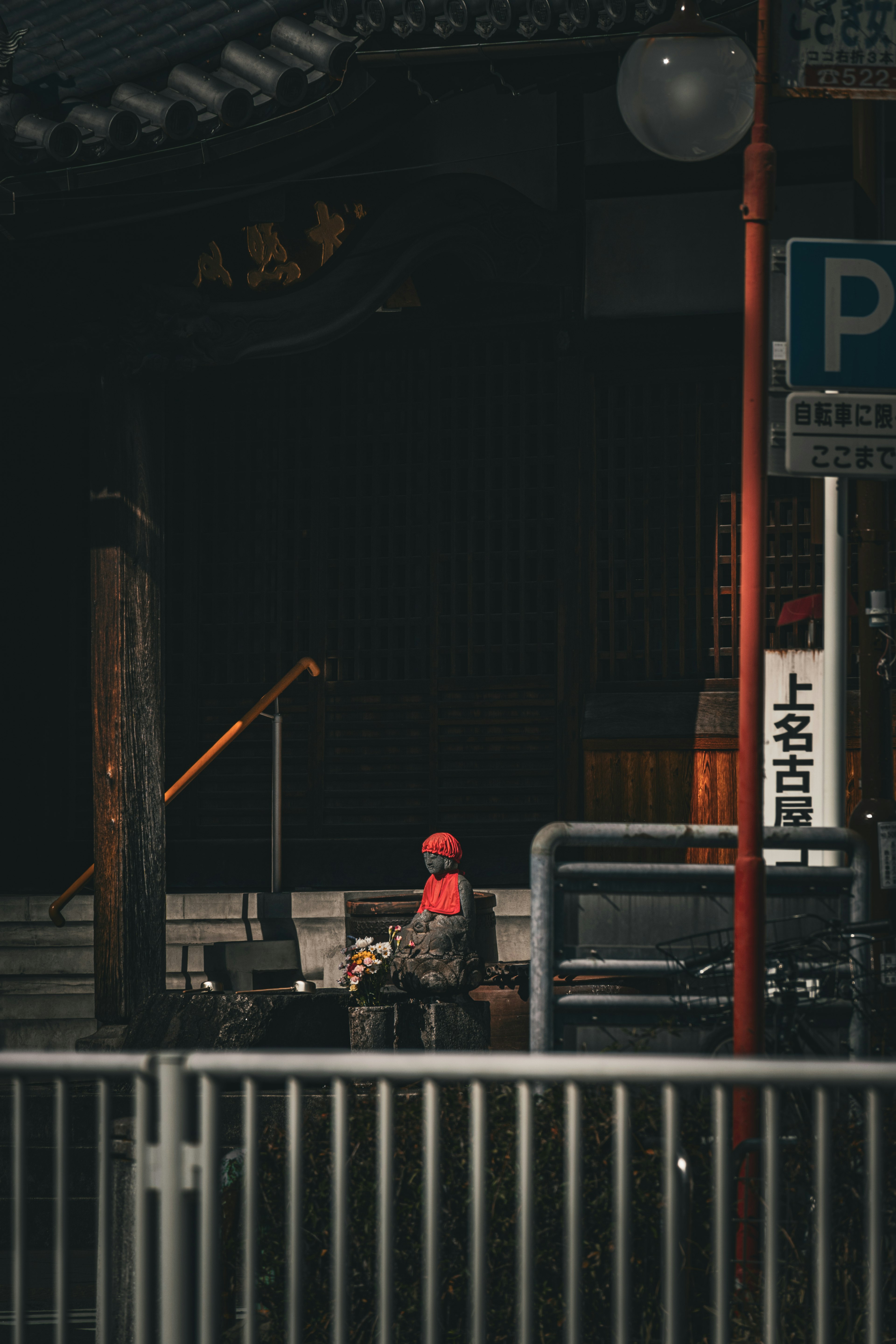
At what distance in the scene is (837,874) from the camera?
6.07 m

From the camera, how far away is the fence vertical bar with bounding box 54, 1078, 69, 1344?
4098 millimetres

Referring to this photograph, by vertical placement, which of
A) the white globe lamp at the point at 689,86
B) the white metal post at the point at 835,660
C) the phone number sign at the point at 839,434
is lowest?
the white metal post at the point at 835,660

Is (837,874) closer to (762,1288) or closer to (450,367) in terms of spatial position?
(762,1288)

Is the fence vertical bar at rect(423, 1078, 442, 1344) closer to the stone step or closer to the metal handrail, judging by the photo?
the stone step

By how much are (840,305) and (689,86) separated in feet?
3.65

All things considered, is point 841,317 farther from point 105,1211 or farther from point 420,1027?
point 420,1027

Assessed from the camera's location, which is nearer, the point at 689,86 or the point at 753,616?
the point at 753,616

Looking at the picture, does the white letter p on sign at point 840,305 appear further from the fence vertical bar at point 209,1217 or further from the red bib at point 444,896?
the red bib at point 444,896

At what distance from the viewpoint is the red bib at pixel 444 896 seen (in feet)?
32.7

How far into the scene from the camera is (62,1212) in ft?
13.5

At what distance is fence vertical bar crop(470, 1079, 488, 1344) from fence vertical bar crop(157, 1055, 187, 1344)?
0.79m

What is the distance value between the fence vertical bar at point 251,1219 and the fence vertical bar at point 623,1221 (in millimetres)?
986

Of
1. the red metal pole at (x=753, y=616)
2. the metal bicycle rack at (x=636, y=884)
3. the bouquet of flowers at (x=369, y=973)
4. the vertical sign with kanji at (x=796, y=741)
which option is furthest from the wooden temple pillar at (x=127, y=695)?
the red metal pole at (x=753, y=616)

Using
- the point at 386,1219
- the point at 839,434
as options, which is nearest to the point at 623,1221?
the point at 386,1219
